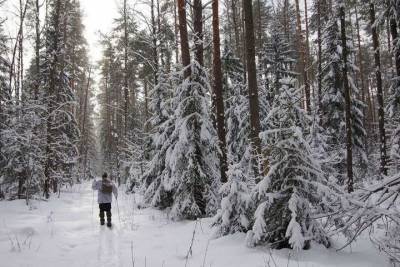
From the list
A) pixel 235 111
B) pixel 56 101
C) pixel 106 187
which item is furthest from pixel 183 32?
pixel 56 101

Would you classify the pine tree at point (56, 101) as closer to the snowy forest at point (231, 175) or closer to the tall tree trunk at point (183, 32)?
the snowy forest at point (231, 175)

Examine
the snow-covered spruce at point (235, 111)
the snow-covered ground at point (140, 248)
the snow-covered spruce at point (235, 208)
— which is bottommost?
the snow-covered ground at point (140, 248)

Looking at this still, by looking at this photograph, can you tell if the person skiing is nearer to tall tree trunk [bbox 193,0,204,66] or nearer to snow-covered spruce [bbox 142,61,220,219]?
snow-covered spruce [bbox 142,61,220,219]

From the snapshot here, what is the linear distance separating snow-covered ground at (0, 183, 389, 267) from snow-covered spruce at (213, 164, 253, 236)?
0.25 m

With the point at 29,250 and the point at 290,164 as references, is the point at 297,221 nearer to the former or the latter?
the point at 290,164

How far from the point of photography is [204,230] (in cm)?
931

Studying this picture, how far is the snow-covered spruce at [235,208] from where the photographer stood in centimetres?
774

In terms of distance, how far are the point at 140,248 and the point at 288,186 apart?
3.40 metres

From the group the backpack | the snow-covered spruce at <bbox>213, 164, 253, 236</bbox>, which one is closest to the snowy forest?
the snow-covered spruce at <bbox>213, 164, 253, 236</bbox>

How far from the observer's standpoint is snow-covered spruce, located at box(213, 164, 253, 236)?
25.4ft

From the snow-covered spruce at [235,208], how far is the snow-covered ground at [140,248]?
0.25 metres

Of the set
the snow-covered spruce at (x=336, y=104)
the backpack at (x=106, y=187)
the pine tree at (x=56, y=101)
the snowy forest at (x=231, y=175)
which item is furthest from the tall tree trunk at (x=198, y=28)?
the snow-covered spruce at (x=336, y=104)

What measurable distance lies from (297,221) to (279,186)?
0.74 m

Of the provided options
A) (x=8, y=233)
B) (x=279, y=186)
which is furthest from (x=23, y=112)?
(x=279, y=186)
